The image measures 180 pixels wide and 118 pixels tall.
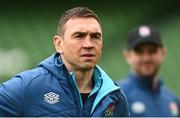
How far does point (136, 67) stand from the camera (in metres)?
6.40

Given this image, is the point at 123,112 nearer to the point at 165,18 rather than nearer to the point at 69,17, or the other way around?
the point at 69,17

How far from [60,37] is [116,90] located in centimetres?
51

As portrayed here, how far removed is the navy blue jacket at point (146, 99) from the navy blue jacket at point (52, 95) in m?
2.11

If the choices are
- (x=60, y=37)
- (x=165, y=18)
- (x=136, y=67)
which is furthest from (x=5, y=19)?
(x=60, y=37)

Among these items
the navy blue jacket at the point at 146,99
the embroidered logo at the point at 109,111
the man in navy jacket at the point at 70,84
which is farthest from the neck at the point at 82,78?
the navy blue jacket at the point at 146,99

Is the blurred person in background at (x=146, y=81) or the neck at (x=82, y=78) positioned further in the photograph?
the blurred person in background at (x=146, y=81)

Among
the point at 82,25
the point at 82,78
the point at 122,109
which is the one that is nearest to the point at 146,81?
the point at 122,109

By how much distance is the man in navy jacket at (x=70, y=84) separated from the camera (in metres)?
3.76

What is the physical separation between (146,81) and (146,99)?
7.8 inches

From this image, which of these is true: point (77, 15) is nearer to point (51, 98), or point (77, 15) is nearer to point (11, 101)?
point (51, 98)

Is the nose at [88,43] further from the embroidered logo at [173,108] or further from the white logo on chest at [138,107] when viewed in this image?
the embroidered logo at [173,108]

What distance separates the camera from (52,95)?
3842mm

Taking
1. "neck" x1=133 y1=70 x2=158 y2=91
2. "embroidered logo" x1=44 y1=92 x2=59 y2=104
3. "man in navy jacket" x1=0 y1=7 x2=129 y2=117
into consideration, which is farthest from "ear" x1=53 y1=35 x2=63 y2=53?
"neck" x1=133 y1=70 x2=158 y2=91

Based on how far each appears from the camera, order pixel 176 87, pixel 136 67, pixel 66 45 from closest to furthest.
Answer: pixel 66 45
pixel 136 67
pixel 176 87
